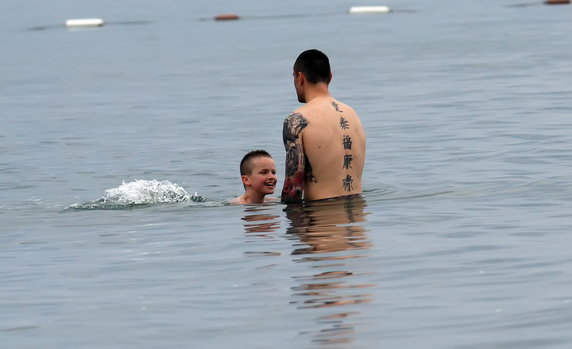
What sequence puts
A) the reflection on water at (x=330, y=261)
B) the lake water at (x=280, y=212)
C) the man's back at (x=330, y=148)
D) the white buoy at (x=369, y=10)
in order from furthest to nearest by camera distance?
the white buoy at (x=369, y=10)
the man's back at (x=330, y=148)
the lake water at (x=280, y=212)
the reflection on water at (x=330, y=261)

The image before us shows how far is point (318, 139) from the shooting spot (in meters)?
14.1

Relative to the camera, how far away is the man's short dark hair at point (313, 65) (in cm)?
1397

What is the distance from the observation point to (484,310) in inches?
378

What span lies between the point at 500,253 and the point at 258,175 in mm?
4005

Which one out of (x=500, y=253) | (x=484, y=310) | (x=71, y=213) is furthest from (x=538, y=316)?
(x=71, y=213)

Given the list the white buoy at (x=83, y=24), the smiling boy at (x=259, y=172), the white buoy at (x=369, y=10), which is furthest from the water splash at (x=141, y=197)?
the white buoy at (x=369, y=10)

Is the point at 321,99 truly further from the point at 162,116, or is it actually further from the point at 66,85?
the point at 66,85

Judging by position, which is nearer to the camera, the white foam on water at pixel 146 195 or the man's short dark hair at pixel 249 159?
the man's short dark hair at pixel 249 159

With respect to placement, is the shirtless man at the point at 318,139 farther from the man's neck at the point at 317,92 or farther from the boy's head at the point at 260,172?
the boy's head at the point at 260,172

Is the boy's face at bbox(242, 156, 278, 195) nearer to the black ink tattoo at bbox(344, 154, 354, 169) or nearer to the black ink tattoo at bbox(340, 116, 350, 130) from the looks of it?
the black ink tattoo at bbox(344, 154, 354, 169)

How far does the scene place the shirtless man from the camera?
14.0 meters

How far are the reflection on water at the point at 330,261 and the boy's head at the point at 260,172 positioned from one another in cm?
66

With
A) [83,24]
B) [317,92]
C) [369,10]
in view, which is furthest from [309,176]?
[83,24]

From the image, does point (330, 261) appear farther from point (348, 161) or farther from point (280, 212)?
point (280, 212)
